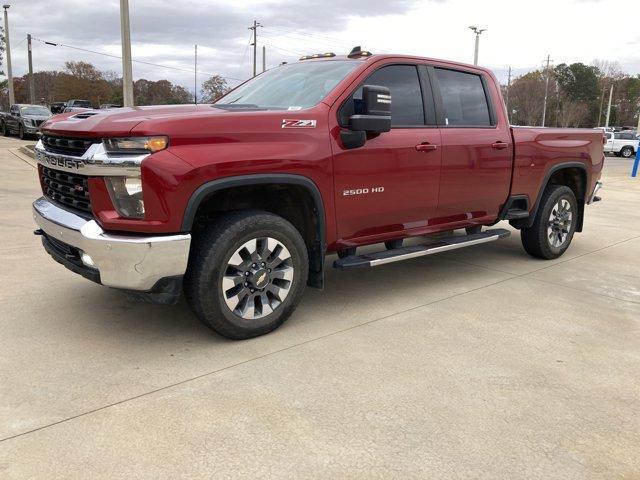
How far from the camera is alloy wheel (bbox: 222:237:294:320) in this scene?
3686mm

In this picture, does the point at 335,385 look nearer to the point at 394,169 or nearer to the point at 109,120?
the point at 394,169

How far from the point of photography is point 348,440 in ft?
8.86

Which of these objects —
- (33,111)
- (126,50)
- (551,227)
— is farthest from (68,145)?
(33,111)

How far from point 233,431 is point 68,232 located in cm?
169

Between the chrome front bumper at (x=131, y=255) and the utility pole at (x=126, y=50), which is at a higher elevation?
the utility pole at (x=126, y=50)

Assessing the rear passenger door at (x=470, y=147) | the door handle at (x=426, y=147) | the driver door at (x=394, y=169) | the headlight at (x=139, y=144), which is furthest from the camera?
the rear passenger door at (x=470, y=147)

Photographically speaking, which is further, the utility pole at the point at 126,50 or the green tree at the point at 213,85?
the green tree at the point at 213,85

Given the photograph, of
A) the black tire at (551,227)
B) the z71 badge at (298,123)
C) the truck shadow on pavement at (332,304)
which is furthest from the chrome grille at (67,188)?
the black tire at (551,227)

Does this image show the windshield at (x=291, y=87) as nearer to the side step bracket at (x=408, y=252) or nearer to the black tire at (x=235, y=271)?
the black tire at (x=235, y=271)

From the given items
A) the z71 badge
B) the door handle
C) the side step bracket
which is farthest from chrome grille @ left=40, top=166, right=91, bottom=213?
the door handle

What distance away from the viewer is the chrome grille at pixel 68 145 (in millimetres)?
3479

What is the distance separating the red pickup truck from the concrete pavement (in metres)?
0.45

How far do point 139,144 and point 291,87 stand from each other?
171 cm

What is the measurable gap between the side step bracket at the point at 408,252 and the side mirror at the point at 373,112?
0.98 m
